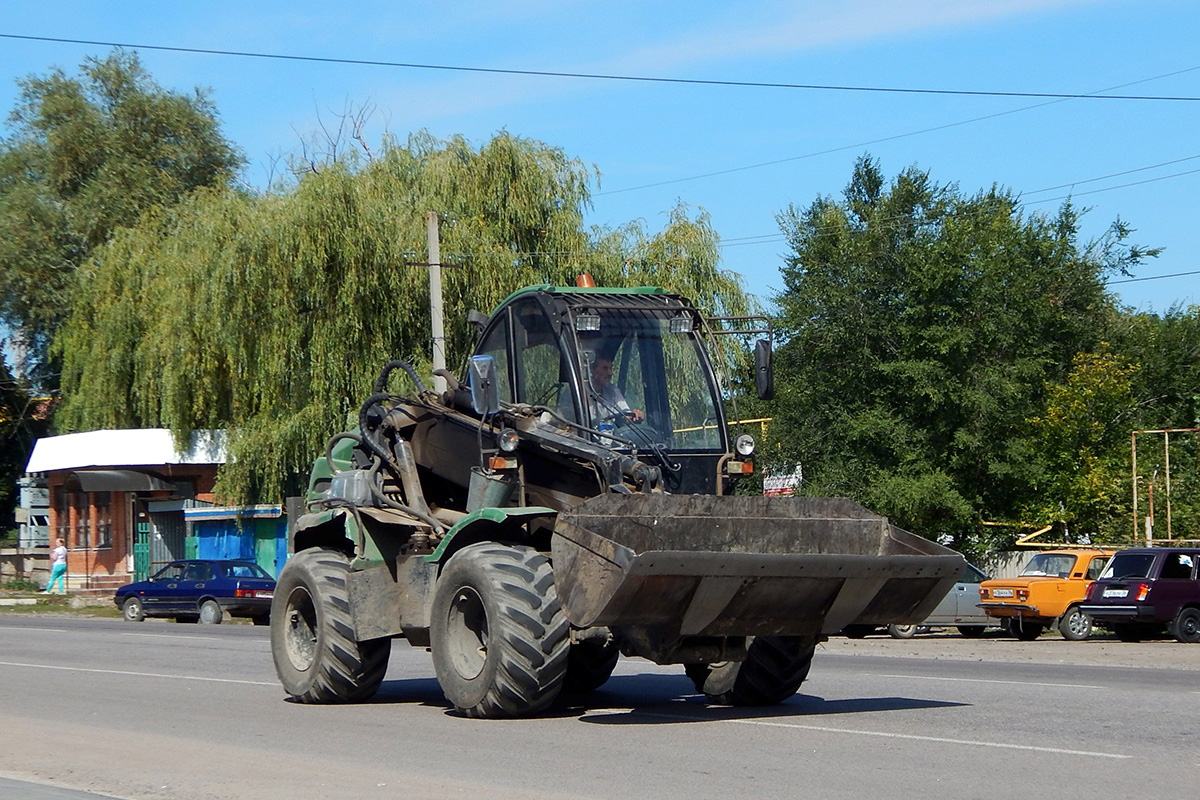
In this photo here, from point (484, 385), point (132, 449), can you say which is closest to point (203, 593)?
point (132, 449)

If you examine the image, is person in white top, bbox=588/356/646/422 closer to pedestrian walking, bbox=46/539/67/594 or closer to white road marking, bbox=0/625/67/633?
white road marking, bbox=0/625/67/633

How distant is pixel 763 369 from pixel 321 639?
13.8 feet

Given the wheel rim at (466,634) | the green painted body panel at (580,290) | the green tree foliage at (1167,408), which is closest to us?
the wheel rim at (466,634)

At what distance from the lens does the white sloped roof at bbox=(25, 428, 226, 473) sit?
39406 millimetres

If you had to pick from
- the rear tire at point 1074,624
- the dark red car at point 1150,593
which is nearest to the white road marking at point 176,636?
the rear tire at point 1074,624

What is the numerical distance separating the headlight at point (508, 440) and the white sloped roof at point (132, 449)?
94.7ft

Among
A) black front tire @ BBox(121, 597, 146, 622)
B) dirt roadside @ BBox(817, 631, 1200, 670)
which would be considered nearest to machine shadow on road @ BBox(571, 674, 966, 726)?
dirt roadside @ BBox(817, 631, 1200, 670)

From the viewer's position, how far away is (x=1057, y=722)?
10.8 metres

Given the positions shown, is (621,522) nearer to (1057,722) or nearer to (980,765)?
(980,765)

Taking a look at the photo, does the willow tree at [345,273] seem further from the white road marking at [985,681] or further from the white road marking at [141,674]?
the white road marking at [985,681]

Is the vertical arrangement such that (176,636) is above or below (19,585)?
above

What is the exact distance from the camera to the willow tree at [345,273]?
32.9 m

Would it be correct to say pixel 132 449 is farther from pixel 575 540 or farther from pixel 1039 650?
pixel 575 540

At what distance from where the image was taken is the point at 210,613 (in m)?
33.0
